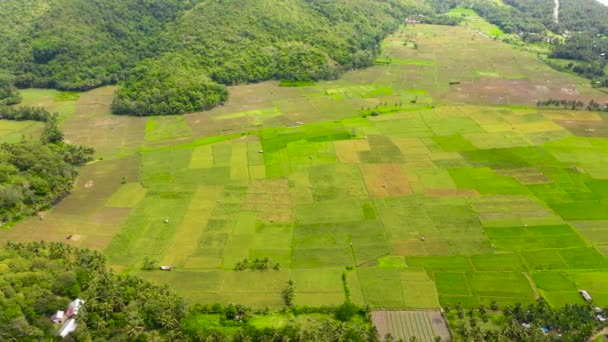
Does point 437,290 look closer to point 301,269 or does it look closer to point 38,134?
point 301,269

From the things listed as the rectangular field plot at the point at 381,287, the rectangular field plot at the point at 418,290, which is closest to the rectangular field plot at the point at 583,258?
the rectangular field plot at the point at 418,290

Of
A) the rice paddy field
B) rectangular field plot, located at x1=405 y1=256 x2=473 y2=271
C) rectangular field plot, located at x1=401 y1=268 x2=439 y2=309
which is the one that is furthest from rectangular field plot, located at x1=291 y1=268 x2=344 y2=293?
rectangular field plot, located at x1=405 y1=256 x2=473 y2=271

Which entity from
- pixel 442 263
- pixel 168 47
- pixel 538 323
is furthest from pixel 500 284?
pixel 168 47

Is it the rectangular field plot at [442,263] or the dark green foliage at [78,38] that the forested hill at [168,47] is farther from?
the rectangular field plot at [442,263]

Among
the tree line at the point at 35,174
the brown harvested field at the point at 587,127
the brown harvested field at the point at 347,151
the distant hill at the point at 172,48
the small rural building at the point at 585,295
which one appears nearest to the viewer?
the small rural building at the point at 585,295

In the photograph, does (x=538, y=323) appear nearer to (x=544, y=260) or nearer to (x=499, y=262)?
(x=499, y=262)

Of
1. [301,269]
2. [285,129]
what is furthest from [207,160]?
[301,269]
